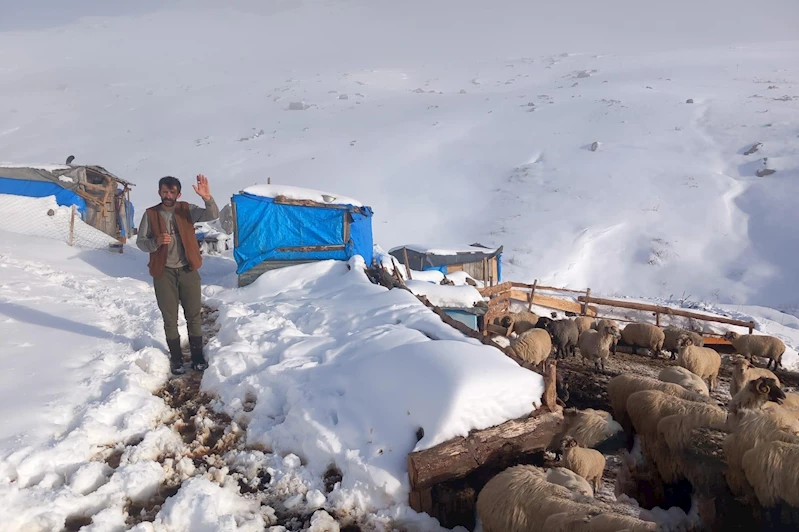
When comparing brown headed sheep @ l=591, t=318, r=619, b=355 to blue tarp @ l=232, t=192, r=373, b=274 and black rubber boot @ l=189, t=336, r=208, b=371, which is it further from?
black rubber boot @ l=189, t=336, r=208, b=371

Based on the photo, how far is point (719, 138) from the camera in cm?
3528

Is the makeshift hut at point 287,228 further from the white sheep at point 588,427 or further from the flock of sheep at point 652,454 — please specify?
the white sheep at point 588,427

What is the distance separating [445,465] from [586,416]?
2.12 m

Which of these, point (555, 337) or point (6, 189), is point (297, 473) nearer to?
point (555, 337)

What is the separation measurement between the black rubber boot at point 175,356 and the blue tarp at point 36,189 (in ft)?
42.4

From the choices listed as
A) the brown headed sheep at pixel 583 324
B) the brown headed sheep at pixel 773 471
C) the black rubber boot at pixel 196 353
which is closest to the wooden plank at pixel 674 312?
the brown headed sheep at pixel 583 324

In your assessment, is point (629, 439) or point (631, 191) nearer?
point (629, 439)

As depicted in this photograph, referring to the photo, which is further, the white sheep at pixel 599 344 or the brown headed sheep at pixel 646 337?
the brown headed sheep at pixel 646 337

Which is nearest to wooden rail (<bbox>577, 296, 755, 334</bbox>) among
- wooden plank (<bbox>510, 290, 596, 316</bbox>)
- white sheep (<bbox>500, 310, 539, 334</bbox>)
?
wooden plank (<bbox>510, 290, 596, 316</bbox>)

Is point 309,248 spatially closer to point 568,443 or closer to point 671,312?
point 568,443

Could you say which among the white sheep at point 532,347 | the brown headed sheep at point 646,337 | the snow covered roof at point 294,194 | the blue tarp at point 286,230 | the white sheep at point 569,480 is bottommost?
the brown headed sheep at point 646,337

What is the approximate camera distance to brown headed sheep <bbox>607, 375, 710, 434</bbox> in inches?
198

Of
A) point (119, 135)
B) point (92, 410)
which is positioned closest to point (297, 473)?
point (92, 410)

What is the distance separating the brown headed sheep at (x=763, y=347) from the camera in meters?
10.1
